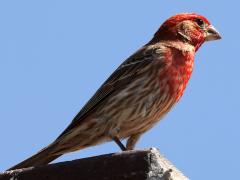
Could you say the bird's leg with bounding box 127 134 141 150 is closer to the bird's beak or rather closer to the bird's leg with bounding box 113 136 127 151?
the bird's leg with bounding box 113 136 127 151

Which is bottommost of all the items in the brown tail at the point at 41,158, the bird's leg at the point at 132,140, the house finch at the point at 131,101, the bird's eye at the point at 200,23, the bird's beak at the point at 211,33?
the bird's leg at the point at 132,140

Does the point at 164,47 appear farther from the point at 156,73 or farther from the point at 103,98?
the point at 103,98

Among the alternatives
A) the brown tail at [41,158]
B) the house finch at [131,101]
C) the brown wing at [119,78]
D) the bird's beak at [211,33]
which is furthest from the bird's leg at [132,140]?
the bird's beak at [211,33]

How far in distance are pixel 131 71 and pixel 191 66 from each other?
1.02 metres

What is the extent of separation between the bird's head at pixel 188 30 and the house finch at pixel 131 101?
562mm

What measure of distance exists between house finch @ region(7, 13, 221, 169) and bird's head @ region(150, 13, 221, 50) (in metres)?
0.56

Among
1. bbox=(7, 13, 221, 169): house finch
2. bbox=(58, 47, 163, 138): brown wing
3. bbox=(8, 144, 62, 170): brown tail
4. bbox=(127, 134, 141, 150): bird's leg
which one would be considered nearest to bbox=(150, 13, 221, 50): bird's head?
bbox=(7, 13, 221, 169): house finch

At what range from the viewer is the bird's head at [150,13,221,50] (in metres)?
10.3

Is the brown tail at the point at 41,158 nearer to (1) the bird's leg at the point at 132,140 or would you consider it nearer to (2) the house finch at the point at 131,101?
(2) the house finch at the point at 131,101

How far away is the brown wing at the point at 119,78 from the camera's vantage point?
8875mm

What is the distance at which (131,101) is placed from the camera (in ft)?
28.5

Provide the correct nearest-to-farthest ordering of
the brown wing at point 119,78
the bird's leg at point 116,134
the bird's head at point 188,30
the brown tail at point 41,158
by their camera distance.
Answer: the brown tail at point 41,158 < the bird's leg at point 116,134 < the brown wing at point 119,78 < the bird's head at point 188,30

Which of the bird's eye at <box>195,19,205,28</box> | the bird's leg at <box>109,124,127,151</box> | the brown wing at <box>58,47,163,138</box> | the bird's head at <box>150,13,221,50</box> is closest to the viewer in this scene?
the bird's leg at <box>109,124,127,151</box>

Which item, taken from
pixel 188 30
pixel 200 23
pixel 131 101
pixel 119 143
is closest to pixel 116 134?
pixel 119 143
